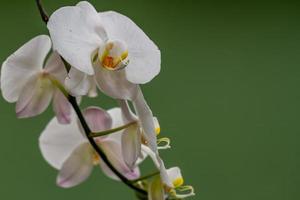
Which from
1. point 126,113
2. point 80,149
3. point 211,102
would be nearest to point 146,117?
point 126,113

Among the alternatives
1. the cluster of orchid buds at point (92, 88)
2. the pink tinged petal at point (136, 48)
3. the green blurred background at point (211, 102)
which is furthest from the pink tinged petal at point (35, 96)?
the green blurred background at point (211, 102)

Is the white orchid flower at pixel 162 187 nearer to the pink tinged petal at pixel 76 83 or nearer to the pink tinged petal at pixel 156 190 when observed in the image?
the pink tinged petal at pixel 156 190

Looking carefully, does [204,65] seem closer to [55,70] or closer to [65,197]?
[65,197]

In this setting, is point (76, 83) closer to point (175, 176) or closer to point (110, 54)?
point (110, 54)

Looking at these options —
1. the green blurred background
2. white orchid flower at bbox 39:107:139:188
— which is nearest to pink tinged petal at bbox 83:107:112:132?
white orchid flower at bbox 39:107:139:188

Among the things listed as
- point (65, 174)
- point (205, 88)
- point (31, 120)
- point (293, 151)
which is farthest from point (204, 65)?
point (65, 174)

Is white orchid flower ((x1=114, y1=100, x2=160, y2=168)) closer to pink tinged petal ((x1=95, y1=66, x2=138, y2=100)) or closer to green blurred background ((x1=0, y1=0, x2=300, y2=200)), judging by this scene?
pink tinged petal ((x1=95, y1=66, x2=138, y2=100))
